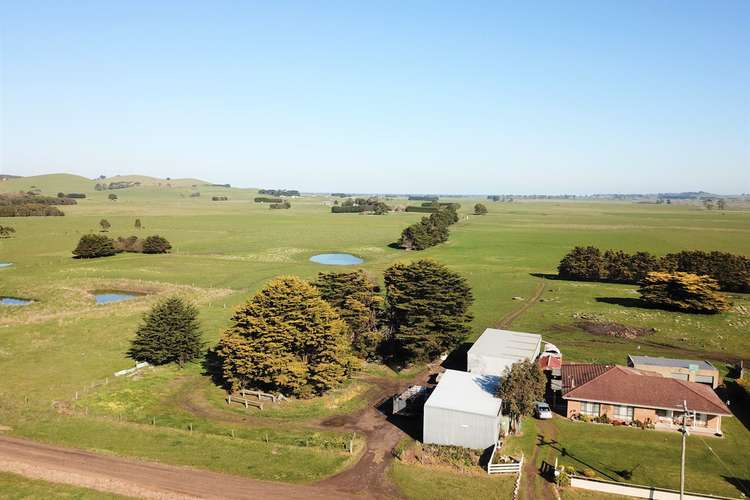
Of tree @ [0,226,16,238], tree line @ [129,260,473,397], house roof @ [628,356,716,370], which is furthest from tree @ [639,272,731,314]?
tree @ [0,226,16,238]

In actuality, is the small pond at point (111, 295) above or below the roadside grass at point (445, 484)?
above

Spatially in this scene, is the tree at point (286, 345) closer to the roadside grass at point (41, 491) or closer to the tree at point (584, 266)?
the roadside grass at point (41, 491)

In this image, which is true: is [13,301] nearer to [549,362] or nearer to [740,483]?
[549,362]

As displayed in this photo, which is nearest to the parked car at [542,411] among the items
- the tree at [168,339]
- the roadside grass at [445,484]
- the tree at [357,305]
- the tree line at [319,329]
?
A: the roadside grass at [445,484]

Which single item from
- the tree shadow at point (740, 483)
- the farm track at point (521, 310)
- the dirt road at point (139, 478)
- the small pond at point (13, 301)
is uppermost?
the small pond at point (13, 301)

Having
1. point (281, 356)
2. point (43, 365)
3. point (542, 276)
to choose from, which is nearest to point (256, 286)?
point (43, 365)

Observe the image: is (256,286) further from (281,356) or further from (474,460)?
(474,460)
